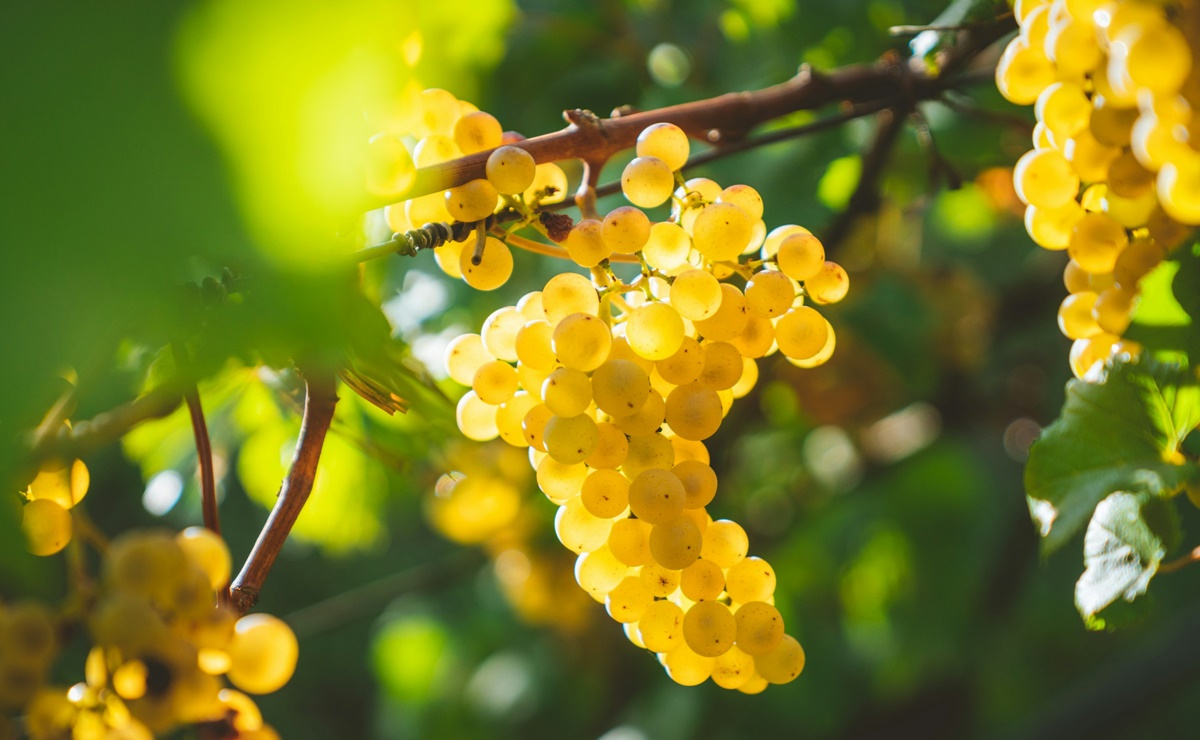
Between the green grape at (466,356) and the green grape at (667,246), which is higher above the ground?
the green grape at (667,246)

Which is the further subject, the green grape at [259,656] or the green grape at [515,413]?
the green grape at [515,413]

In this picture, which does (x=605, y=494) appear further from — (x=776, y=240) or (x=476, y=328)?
(x=476, y=328)

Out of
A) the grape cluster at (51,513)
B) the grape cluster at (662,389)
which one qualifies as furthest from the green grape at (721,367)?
the grape cluster at (51,513)

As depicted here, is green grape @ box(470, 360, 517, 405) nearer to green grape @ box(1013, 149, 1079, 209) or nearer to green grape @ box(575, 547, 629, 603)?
green grape @ box(575, 547, 629, 603)

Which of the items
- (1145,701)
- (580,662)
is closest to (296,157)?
(1145,701)

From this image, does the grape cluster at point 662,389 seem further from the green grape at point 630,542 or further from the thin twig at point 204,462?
the thin twig at point 204,462

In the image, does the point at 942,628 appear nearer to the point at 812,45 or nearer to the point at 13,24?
the point at 812,45
